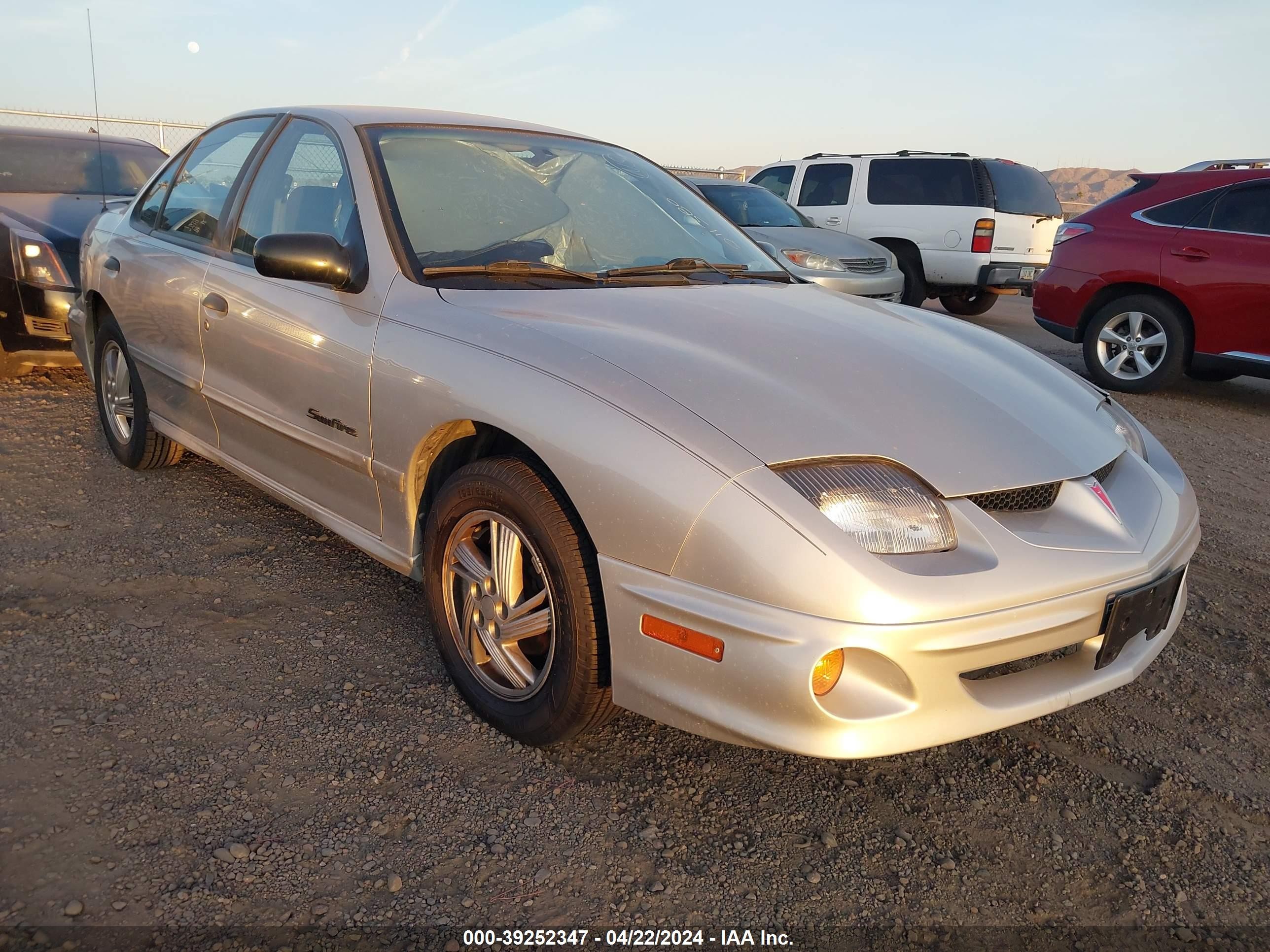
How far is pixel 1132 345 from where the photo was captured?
708 cm

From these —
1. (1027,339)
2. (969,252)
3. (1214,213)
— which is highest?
(1214,213)

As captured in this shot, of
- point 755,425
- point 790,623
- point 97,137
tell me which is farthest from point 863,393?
point 97,137

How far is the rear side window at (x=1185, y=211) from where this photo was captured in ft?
22.2

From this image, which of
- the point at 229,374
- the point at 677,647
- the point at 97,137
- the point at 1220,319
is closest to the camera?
the point at 677,647

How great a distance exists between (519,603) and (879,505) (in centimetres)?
95

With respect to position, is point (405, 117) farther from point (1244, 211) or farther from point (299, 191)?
point (1244, 211)

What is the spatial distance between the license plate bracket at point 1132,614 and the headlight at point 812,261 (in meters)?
6.14

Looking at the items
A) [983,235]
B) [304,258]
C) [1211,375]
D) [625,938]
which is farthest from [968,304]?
[625,938]

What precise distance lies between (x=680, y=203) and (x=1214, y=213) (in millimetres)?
5066

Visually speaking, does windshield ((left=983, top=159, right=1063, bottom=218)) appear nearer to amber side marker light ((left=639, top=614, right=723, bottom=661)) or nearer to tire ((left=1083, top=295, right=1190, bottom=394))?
tire ((left=1083, top=295, right=1190, bottom=394))

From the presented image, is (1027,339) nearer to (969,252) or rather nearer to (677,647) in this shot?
(969,252)

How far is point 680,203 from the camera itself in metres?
3.53

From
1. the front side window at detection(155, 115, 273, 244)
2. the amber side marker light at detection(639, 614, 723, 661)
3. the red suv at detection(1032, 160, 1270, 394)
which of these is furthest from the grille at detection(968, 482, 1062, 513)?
the red suv at detection(1032, 160, 1270, 394)

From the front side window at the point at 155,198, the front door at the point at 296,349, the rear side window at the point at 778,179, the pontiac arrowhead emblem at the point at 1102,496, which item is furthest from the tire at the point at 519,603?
the rear side window at the point at 778,179
